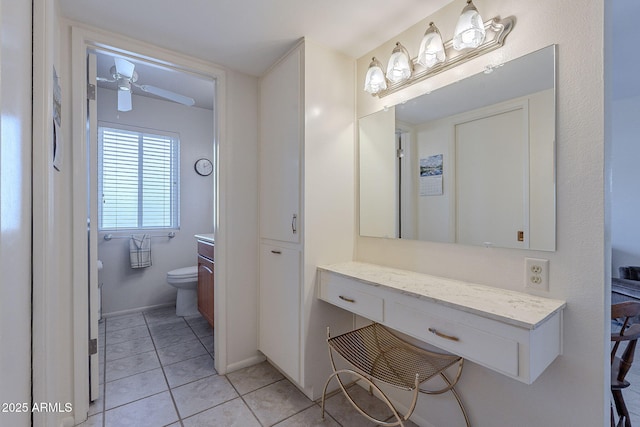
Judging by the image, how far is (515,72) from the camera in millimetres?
1243

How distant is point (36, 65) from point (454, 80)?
1.73 metres

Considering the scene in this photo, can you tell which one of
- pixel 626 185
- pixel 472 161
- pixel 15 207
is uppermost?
pixel 626 185

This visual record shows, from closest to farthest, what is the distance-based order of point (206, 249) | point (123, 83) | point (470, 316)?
point (470, 316), point (123, 83), point (206, 249)

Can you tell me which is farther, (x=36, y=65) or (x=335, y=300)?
(x=335, y=300)

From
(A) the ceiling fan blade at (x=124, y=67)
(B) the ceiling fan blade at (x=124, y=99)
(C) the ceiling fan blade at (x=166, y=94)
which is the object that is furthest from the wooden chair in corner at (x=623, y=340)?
(B) the ceiling fan blade at (x=124, y=99)

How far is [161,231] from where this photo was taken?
3354 mm

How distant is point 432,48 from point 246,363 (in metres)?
2.34

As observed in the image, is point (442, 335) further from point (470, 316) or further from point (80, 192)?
point (80, 192)

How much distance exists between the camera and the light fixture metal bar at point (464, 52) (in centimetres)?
126

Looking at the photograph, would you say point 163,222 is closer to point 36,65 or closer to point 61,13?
point 61,13

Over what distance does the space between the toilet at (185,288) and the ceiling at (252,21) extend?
2122 millimetres

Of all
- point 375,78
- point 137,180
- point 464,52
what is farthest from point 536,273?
point 137,180

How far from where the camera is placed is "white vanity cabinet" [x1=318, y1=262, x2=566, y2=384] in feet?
3.14

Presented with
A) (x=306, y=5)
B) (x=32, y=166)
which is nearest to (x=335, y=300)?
(x=32, y=166)
